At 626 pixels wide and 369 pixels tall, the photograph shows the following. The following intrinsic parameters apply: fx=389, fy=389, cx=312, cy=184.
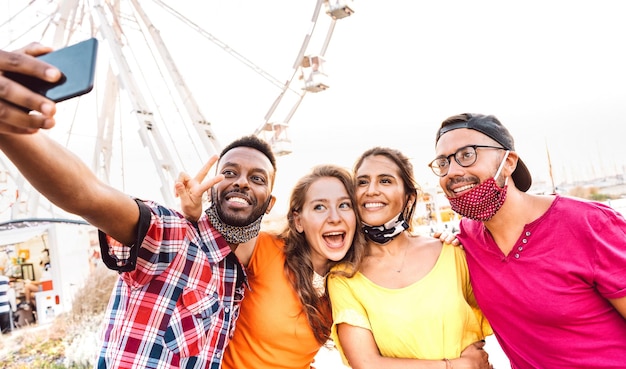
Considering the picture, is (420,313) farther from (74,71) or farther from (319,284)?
(74,71)

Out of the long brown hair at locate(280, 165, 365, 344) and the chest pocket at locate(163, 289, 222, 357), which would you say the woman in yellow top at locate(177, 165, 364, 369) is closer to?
the long brown hair at locate(280, 165, 365, 344)

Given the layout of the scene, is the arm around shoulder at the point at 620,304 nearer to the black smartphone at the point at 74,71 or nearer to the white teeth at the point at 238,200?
the white teeth at the point at 238,200

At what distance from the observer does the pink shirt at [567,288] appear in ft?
5.11

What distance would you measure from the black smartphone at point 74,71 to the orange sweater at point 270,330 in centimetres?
155

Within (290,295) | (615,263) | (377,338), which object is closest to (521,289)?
(615,263)

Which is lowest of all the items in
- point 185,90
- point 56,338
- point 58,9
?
point 56,338

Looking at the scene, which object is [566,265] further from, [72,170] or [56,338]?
[56,338]

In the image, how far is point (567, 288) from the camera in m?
1.60

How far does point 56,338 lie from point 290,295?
426 centimetres

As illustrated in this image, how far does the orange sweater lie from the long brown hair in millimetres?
44

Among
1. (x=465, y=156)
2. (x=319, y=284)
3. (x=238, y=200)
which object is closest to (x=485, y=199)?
(x=465, y=156)

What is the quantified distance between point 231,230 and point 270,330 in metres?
0.54

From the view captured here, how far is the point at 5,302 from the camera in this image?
4.52 m

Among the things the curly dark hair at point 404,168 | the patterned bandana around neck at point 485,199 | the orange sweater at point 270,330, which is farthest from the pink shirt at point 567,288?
the orange sweater at point 270,330
